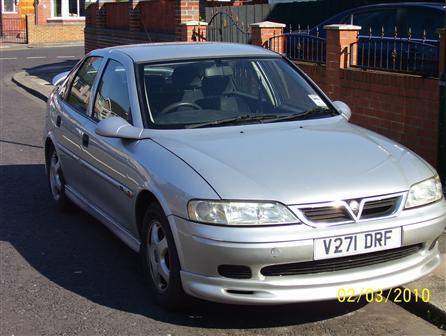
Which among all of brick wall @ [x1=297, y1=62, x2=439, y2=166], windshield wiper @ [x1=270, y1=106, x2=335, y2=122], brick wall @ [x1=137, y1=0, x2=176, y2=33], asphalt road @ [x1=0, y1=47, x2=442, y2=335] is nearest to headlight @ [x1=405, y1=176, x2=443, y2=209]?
asphalt road @ [x1=0, y1=47, x2=442, y2=335]

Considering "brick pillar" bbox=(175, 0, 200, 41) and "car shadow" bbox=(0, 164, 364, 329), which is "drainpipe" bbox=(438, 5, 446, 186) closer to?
"car shadow" bbox=(0, 164, 364, 329)

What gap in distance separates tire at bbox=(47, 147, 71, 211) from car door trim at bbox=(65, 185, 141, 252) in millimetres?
238

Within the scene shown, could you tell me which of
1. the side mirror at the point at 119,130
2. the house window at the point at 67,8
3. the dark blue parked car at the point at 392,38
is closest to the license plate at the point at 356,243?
the side mirror at the point at 119,130

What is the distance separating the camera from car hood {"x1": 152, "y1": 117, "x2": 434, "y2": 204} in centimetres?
396

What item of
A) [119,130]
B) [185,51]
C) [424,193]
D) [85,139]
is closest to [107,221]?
[85,139]

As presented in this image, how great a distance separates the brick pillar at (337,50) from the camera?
8.55 meters

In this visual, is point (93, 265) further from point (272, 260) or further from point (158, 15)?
point (158, 15)

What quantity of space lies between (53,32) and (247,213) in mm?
35879

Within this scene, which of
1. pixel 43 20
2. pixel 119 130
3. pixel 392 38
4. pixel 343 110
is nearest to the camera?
pixel 119 130

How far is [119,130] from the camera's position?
15.9ft

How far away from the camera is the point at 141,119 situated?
16.2 feet

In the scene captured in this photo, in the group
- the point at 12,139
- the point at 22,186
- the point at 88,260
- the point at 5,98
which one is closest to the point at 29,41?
the point at 5,98

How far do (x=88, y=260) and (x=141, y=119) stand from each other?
129cm
